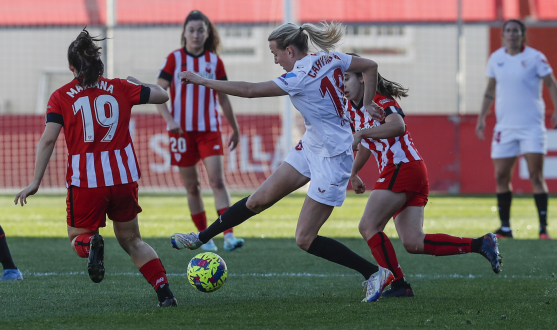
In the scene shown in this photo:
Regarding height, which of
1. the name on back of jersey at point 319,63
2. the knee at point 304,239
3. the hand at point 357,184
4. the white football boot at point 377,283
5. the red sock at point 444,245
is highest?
the name on back of jersey at point 319,63

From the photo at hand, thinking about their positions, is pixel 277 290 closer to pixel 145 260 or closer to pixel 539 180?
pixel 145 260

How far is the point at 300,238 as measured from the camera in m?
4.71

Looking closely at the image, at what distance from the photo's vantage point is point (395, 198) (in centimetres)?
486

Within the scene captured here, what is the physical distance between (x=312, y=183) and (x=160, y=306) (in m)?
1.14

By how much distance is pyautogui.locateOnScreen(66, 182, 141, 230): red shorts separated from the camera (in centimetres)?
432

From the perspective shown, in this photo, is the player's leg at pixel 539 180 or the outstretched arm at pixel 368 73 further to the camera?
the player's leg at pixel 539 180

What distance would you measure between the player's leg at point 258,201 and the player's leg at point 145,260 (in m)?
0.32

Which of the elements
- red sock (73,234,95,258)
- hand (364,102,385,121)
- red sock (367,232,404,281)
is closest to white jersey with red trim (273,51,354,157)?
hand (364,102,385,121)

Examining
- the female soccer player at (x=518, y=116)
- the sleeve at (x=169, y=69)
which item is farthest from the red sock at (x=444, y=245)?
the female soccer player at (x=518, y=116)

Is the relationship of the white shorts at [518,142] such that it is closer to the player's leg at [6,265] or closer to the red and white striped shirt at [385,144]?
the red and white striped shirt at [385,144]

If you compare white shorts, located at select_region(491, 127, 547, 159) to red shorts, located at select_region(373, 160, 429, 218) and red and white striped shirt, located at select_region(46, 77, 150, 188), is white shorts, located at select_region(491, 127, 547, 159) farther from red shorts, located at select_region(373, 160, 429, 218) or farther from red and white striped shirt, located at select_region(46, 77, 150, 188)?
A: red and white striped shirt, located at select_region(46, 77, 150, 188)

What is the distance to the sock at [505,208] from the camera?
804 centimetres

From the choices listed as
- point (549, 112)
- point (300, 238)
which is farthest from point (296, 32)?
point (549, 112)

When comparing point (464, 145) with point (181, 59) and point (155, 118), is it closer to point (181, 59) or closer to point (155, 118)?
point (155, 118)
